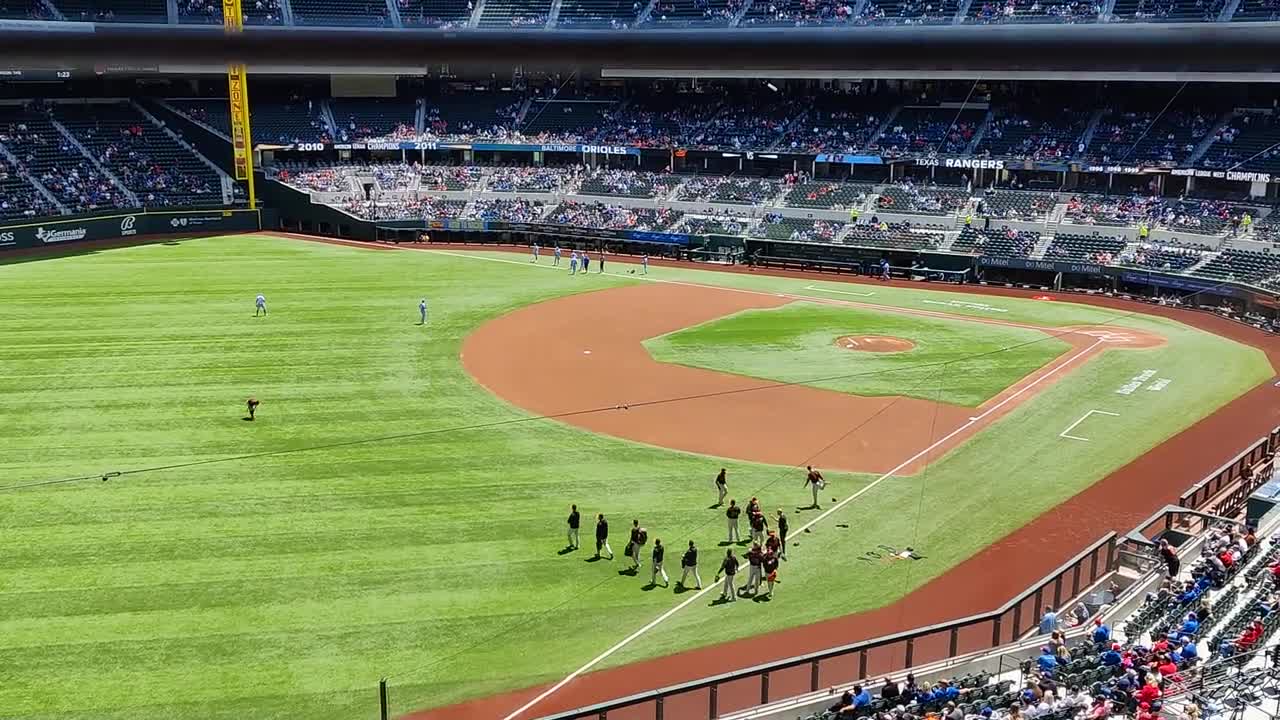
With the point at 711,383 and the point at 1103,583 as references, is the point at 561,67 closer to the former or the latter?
the point at 1103,583

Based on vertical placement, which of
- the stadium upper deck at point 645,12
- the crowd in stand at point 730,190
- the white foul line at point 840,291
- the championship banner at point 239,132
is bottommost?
the white foul line at point 840,291

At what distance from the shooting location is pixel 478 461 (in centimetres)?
2716

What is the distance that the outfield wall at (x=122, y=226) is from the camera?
57375 mm

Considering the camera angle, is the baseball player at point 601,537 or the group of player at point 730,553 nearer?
the group of player at point 730,553

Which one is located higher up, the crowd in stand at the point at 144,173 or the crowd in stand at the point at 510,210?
the crowd in stand at the point at 144,173

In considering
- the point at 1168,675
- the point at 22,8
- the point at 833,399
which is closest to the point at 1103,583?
the point at 1168,675

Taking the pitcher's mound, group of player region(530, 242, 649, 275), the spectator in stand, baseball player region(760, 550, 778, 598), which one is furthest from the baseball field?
group of player region(530, 242, 649, 275)

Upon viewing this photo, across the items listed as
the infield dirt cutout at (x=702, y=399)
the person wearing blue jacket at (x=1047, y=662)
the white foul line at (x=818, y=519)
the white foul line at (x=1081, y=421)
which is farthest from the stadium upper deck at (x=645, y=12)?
the person wearing blue jacket at (x=1047, y=662)

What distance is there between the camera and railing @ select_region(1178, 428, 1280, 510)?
78.0 ft

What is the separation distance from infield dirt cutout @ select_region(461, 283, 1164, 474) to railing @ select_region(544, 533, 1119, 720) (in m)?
8.79

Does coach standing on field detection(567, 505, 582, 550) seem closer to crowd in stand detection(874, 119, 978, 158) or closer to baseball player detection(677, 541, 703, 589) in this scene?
baseball player detection(677, 541, 703, 589)

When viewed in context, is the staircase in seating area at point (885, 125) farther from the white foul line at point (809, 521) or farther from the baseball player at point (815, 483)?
the baseball player at point (815, 483)

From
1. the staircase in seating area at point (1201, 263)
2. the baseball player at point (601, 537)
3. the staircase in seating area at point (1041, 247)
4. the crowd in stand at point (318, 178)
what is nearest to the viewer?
the baseball player at point (601, 537)

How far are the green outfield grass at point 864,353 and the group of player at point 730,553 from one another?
12886mm
